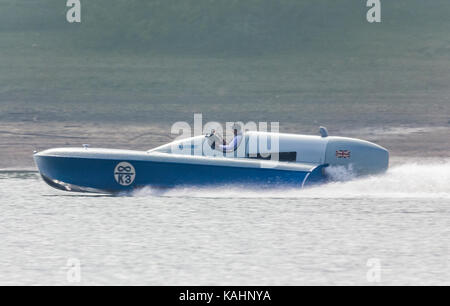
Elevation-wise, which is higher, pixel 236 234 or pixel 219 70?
pixel 219 70

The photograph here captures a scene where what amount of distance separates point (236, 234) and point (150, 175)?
2.73 m

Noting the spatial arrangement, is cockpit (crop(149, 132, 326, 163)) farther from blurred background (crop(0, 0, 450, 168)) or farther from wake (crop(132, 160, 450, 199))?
blurred background (crop(0, 0, 450, 168))

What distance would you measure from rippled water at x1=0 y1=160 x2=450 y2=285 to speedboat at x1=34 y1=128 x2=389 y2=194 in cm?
29

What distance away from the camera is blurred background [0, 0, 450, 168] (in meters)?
33.7

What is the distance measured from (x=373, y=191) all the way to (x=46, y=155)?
19.2ft

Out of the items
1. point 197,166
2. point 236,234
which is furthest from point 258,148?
point 236,234

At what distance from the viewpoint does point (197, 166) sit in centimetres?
1762

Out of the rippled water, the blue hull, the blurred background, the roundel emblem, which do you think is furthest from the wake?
the blurred background

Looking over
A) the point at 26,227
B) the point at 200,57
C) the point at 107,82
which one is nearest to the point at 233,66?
the point at 200,57

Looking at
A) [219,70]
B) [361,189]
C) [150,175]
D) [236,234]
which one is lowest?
[236,234]

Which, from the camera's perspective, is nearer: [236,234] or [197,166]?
[236,234]

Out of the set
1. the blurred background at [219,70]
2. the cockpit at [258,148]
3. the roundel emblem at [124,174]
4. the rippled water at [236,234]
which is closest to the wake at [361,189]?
the rippled water at [236,234]

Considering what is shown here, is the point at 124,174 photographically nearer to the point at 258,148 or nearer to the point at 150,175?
the point at 150,175

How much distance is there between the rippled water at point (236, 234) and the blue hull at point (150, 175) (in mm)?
250
